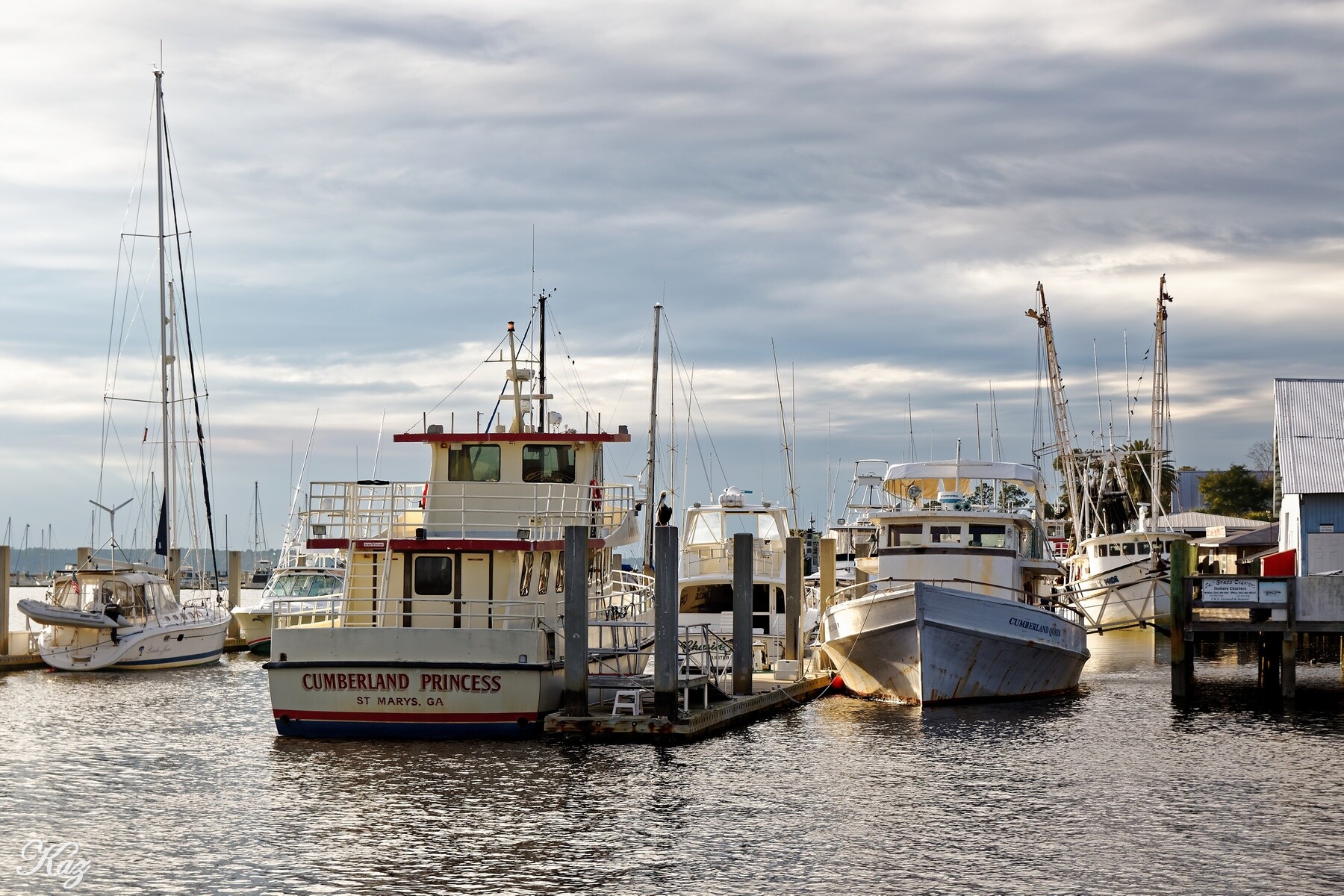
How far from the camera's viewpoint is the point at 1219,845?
56.6 feet

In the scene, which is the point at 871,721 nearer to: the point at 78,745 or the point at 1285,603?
the point at 1285,603

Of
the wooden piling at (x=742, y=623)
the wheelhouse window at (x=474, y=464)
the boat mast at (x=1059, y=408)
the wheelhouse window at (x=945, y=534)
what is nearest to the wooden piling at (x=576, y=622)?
the wheelhouse window at (x=474, y=464)

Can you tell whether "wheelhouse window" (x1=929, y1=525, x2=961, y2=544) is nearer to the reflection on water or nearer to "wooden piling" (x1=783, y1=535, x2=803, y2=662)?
"wooden piling" (x1=783, y1=535, x2=803, y2=662)

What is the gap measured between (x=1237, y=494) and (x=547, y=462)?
78251 millimetres

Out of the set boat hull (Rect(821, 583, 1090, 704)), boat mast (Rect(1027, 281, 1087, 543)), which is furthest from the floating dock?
boat mast (Rect(1027, 281, 1087, 543))

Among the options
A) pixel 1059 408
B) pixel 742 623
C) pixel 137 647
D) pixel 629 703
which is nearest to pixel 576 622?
pixel 629 703

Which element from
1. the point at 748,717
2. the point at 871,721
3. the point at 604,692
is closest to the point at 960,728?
the point at 871,721

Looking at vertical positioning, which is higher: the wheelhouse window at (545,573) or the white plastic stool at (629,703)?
the wheelhouse window at (545,573)

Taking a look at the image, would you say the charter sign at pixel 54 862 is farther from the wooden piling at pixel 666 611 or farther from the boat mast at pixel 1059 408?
the boat mast at pixel 1059 408

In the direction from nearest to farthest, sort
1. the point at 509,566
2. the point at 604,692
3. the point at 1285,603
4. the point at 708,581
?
the point at 509,566, the point at 604,692, the point at 1285,603, the point at 708,581

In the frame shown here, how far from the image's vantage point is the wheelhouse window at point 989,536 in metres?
32.3

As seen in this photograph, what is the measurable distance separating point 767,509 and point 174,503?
19679 millimetres

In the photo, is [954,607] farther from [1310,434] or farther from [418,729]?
[1310,434]

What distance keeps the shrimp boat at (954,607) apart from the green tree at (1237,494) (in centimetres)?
6465
